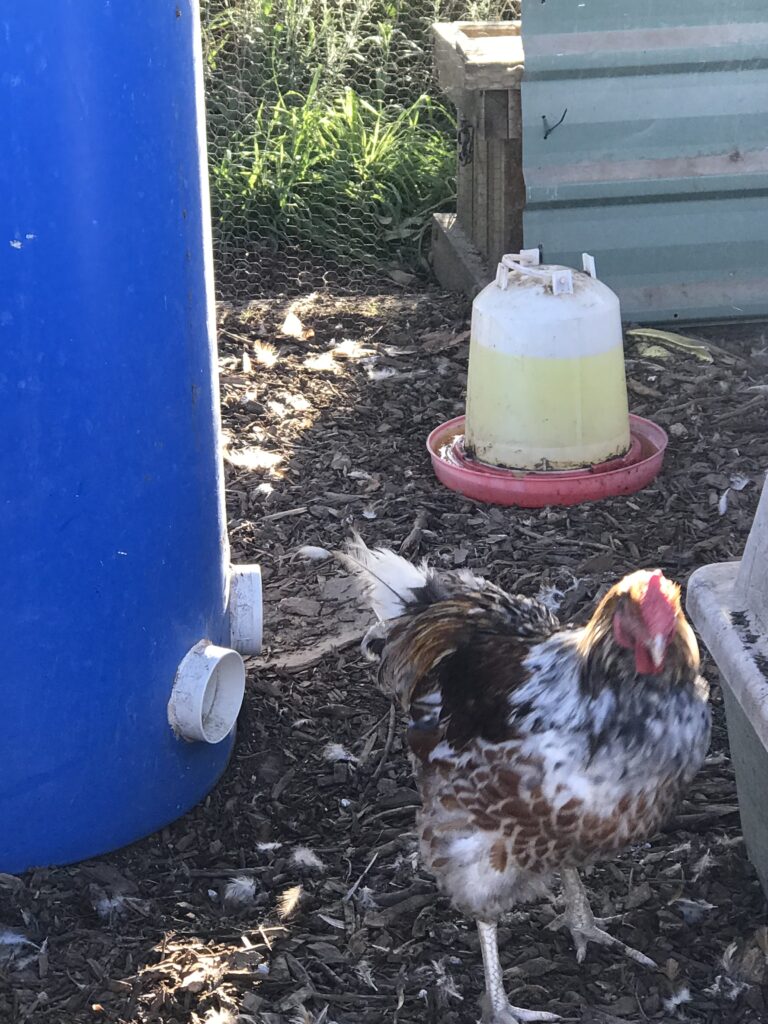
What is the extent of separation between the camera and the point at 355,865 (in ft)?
8.05

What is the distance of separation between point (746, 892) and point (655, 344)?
279cm

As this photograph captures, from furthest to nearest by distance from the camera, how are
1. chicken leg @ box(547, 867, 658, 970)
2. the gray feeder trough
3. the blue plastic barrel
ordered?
chicken leg @ box(547, 867, 658, 970) → the blue plastic barrel → the gray feeder trough

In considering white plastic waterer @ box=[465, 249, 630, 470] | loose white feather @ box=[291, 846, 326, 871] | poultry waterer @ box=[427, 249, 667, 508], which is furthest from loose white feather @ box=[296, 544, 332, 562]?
loose white feather @ box=[291, 846, 326, 871]

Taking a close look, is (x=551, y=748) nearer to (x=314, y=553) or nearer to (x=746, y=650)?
(x=746, y=650)

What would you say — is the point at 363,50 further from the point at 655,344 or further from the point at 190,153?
the point at 190,153

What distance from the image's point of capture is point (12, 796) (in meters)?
2.28

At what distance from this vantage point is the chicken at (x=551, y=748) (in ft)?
6.39

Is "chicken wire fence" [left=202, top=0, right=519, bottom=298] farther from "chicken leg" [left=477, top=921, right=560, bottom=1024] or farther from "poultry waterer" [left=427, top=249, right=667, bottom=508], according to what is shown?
"chicken leg" [left=477, top=921, right=560, bottom=1024]

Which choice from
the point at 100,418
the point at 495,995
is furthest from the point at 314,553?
the point at 495,995

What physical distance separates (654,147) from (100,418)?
124 inches

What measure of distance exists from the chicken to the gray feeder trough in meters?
0.07

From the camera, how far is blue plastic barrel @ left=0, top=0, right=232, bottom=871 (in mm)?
1960

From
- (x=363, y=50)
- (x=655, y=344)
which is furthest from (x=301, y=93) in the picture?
(x=655, y=344)

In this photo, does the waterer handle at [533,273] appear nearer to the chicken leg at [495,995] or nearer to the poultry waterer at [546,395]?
the poultry waterer at [546,395]
